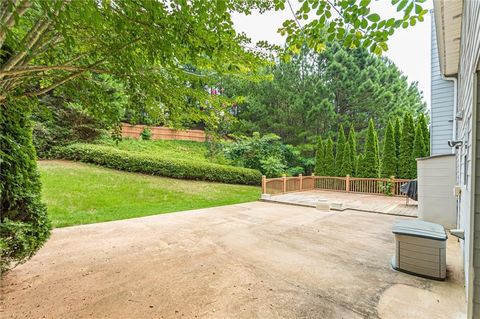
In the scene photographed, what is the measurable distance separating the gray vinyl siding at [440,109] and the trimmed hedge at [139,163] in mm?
8618

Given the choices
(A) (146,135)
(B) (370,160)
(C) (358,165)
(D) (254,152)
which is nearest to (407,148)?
(B) (370,160)

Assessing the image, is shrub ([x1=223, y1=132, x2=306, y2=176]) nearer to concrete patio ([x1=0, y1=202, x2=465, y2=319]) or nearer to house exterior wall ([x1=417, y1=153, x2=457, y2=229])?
house exterior wall ([x1=417, y1=153, x2=457, y2=229])

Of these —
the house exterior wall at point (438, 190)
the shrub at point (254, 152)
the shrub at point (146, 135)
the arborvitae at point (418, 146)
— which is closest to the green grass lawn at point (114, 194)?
the shrub at point (254, 152)

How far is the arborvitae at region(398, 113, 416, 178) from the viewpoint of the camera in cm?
1122

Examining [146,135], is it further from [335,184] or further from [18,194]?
[18,194]

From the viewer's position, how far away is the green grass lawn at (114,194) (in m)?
6.34

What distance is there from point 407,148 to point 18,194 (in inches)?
536

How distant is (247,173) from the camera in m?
12.8

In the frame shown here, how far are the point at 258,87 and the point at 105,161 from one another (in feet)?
38.4

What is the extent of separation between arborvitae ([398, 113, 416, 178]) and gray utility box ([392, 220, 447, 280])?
32.2ft

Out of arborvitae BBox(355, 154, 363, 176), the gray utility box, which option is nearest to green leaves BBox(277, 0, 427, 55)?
the gray utility box

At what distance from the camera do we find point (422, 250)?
9.51ft

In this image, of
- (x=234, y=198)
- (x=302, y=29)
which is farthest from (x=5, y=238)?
(x=234, y=198)

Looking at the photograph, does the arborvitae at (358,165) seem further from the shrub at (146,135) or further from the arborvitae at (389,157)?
the shrub at (146,135)
